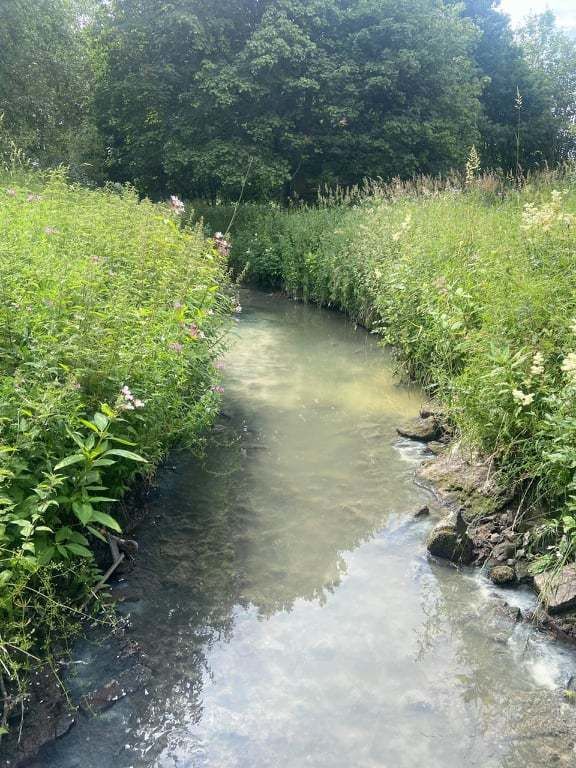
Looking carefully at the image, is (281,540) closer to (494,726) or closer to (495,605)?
(495,605)

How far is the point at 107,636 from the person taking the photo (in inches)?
142

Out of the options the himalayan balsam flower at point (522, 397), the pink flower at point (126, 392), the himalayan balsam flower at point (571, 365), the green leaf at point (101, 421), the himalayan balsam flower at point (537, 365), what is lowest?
the green leaf at point (101, 421)

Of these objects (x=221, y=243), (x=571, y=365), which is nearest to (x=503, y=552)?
(x=571, y=365)

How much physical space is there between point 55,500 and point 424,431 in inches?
167

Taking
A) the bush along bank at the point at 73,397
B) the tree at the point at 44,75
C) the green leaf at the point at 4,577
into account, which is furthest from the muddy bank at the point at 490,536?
the tree at the point at 44,75

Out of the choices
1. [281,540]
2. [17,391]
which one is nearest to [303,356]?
[281,540]

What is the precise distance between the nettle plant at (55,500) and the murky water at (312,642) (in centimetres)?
66

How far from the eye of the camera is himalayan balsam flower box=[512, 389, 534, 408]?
4426 millimetres

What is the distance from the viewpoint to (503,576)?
14.0ft

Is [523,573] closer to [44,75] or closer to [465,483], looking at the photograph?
[465,483]

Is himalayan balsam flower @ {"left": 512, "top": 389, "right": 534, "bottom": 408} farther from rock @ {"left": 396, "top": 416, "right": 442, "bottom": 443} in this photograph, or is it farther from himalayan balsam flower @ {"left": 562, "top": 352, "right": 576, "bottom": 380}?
rock @ {"left": 396, "top": 416, "right": 442, "bottom": 443}

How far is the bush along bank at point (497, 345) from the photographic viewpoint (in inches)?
170

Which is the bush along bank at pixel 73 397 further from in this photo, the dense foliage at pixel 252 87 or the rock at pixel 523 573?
the dense foliage at pixel 252 87

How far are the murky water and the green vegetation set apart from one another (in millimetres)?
798
